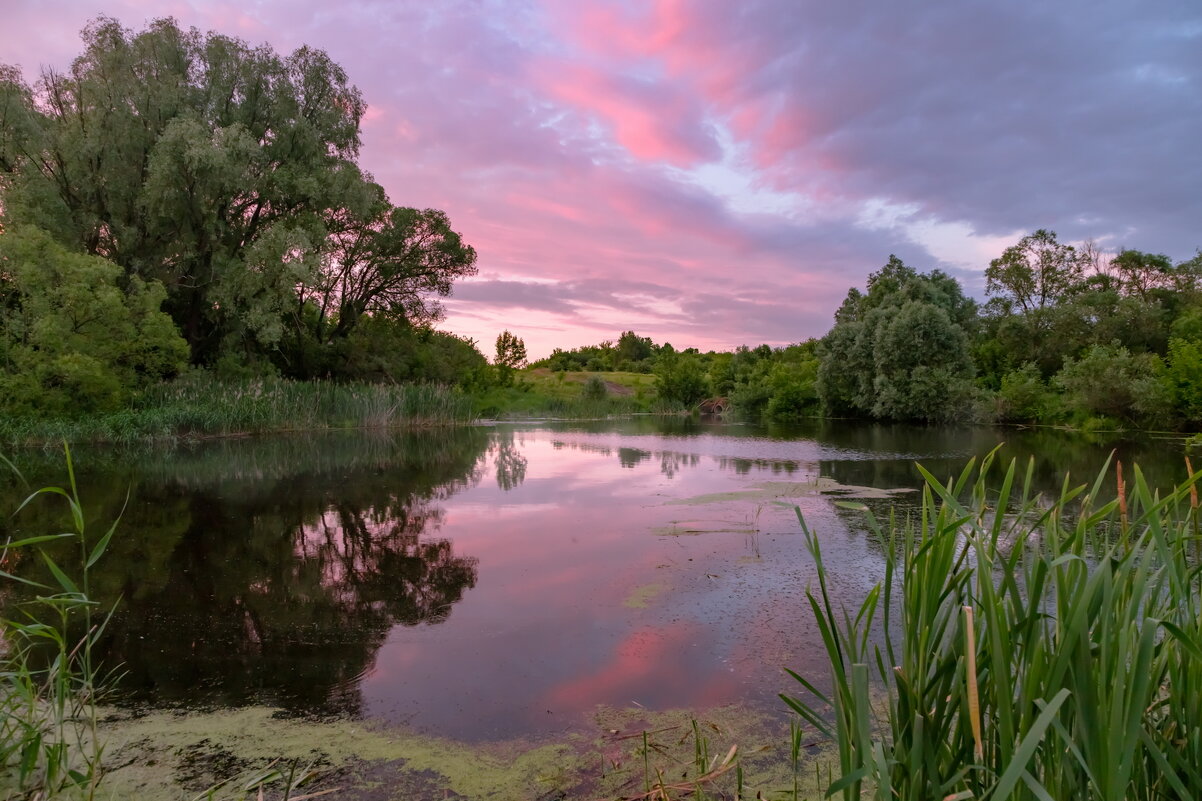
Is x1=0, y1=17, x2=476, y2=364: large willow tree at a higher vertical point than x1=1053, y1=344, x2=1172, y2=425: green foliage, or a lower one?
higher

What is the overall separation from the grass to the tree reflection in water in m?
6.46

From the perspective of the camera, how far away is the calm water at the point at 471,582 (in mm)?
3592

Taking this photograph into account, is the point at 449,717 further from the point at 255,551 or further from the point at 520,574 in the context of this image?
the point at 255,551

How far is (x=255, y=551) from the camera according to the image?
21.7 feet

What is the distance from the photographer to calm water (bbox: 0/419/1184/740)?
3.59m

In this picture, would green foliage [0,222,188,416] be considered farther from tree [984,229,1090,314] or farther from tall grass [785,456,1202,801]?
tree [984,229,1090,314]

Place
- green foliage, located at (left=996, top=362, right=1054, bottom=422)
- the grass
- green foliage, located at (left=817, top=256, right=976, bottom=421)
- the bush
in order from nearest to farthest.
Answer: the grass → green foliage, located at (left=996, top=362, right=1054, bottom=422) → green foliage, located at (left=817, top=256, right=976, bottom=421) → the bush

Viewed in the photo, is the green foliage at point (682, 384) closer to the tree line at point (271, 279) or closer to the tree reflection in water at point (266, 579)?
the tree line at point (271, 279)

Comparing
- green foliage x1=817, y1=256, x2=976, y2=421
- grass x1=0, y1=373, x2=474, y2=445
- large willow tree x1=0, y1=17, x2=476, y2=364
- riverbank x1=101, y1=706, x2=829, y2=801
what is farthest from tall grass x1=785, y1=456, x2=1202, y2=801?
green foliage x1=817, y1=256, x2=976, y2=421

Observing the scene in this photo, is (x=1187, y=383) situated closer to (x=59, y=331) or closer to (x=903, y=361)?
(x=903, y=361)

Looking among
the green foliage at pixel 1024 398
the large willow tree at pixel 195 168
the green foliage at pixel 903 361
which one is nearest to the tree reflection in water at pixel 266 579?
the large willow tree at pixel 195 168

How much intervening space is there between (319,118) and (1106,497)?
2489cm

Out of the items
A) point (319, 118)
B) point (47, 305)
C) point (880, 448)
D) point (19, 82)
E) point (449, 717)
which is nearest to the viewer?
point (449, 717)

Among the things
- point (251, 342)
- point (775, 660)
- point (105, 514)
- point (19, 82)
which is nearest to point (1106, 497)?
point (775, 660)
